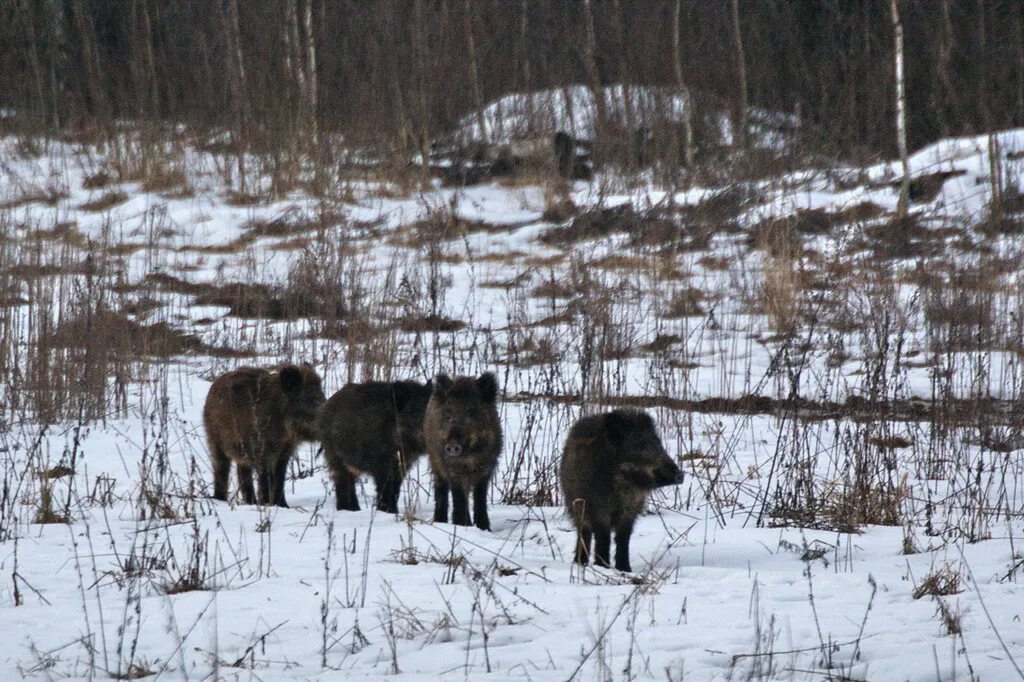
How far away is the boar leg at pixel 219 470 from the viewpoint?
24.5 ft

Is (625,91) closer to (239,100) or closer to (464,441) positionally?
(239,100)

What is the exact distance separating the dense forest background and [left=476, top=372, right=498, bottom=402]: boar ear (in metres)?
13.4

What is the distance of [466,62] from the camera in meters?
23.1

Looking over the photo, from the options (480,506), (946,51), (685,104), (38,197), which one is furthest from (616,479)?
(946,51)

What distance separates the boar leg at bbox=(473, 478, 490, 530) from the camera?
21.5 feet

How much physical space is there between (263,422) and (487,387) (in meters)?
1.53

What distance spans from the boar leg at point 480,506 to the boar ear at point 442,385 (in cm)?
55

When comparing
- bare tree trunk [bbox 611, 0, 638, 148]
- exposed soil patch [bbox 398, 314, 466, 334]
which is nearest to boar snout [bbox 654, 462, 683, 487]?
exposed soil patch [bbox 398, 314, 466, 334]

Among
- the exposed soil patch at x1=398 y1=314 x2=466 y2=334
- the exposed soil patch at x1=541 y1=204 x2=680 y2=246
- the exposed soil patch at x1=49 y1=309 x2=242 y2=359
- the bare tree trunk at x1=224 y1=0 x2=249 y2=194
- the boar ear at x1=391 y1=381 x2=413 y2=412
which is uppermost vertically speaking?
the bare tree trunk at x1=224 y1=0 x2=249 y2=194

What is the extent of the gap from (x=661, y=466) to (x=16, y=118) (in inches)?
765

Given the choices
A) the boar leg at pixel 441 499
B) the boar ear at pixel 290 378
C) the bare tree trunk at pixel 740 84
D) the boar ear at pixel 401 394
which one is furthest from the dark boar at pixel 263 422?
the bare tree trunk at pixel 740 84

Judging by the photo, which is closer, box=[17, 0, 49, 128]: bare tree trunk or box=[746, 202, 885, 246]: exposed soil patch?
box=[746, 202, 885, 246]: exposed soil patch

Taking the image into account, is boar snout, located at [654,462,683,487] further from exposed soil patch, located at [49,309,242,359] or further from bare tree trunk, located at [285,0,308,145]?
bare tree trunk, located at [285,0,308,145]

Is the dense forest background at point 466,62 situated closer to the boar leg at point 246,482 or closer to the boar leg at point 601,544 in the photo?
the boar leg at point 246,482
